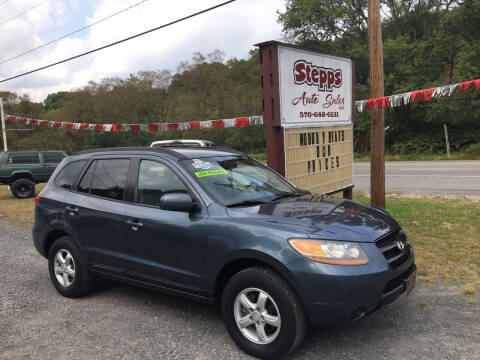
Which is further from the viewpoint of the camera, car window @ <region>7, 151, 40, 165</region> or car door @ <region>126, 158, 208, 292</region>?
car window @ <region>7, 151, 40, 165</region>

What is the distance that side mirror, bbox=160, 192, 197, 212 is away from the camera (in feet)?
11.7

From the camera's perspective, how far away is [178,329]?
3.87 metres

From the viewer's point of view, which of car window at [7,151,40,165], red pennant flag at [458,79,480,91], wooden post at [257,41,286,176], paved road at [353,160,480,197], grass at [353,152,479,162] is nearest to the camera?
wooden post at [257,41,286,176]

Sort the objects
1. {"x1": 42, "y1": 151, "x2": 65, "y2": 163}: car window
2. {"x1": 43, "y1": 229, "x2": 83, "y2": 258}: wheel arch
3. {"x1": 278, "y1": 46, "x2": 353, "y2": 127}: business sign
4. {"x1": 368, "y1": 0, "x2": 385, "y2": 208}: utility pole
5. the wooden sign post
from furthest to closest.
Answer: {"x1": 42, "y1": 151, "x2": 65, "y2": 163}: car window → {"x1": 368, "y1": 0, "x2": 385, "y2": 208}: utility pole → {"x1": 278, "y1": 46, "x2": 353, "y2": 127}: business sign → the wooden sign post → {"x1": 43, "y1": 229, "x2": 83, "y2": 258}: wheel arch

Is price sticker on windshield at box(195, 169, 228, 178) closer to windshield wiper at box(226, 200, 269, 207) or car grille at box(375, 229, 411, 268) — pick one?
windshield wiper at box(226, 200, 269, 207)

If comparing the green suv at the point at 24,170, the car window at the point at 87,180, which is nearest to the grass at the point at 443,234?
the car window at the point at 87,180

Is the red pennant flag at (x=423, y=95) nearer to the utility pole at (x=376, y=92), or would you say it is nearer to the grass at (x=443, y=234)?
the utility pole at (x=376, y=92)

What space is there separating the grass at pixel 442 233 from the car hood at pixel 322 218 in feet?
5.45

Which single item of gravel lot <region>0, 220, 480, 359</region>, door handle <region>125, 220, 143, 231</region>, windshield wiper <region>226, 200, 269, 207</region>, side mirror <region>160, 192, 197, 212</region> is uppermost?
side mirror <region>160, 192, 197, 212</region>

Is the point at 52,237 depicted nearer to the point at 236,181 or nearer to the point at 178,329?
the point at 178,329

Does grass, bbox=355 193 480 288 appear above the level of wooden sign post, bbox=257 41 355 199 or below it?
below

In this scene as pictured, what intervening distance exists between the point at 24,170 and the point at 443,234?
578 inches

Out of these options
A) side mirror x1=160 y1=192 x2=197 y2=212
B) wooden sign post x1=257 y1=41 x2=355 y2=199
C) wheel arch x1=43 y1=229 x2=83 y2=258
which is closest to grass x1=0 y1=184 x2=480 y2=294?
wooden sign post x1=257 y1=41 x2=355 y2=199

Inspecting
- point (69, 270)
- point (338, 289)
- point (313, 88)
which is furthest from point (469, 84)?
point (69, 270)
